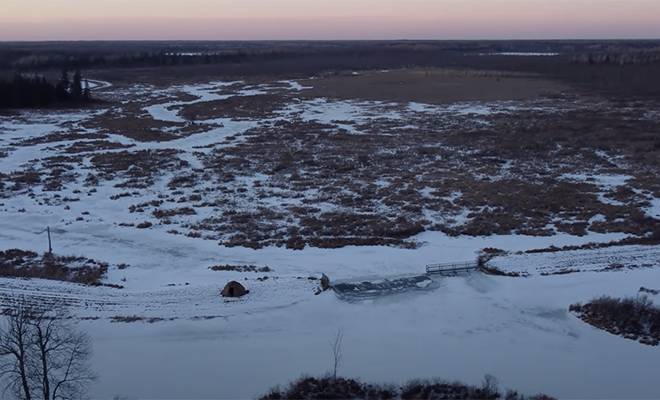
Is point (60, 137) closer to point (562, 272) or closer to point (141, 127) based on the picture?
point (141, 127)

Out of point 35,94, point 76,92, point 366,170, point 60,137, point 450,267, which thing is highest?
point 76,92

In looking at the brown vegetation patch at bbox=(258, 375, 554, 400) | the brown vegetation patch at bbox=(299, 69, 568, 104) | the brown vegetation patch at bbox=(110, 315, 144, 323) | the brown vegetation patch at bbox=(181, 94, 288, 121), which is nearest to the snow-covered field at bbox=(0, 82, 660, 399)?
the brown vegetation patch at bbox=(110, 315, 144, 323)

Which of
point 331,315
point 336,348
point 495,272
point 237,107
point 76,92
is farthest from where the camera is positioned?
point 76,92

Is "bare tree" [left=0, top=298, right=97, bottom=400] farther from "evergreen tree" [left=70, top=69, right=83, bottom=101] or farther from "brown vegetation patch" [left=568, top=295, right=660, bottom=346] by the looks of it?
"evergreen tree" [left=70, top=69, right=83, bottom=101]

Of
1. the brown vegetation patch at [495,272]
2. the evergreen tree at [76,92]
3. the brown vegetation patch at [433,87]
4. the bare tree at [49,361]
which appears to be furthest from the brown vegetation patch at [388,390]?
the evergreen tree at [76,92]

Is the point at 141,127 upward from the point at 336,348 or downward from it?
upward

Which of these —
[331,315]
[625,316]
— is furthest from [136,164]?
[625,316]

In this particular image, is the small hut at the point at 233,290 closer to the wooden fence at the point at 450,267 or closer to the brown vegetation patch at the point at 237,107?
the wooden fence at the point at 450,267
